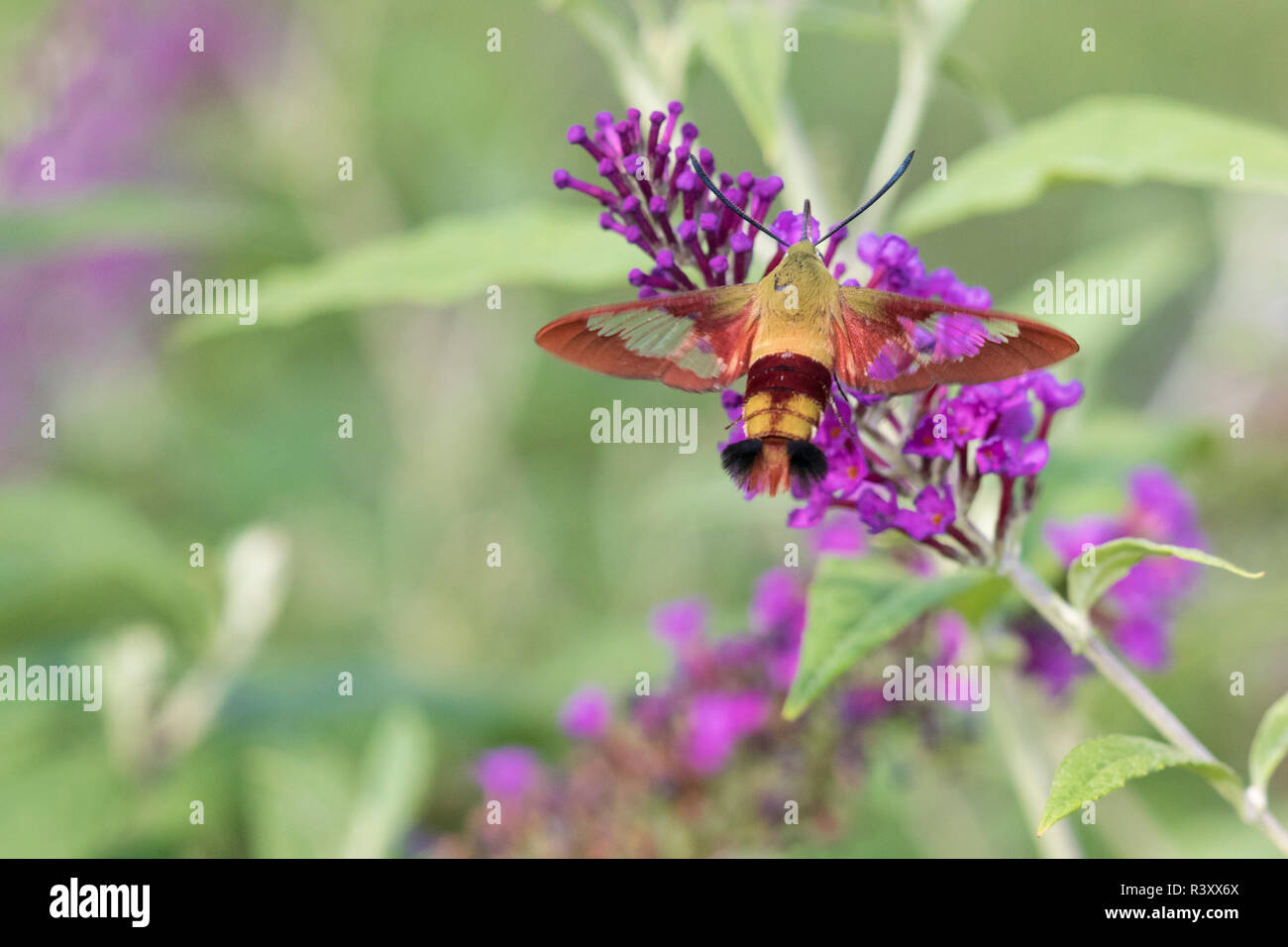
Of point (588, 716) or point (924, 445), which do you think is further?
point (588, 716)

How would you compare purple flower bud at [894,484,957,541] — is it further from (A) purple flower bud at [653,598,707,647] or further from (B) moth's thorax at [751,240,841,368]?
(A) purple flower bud at [653,598,707,647]

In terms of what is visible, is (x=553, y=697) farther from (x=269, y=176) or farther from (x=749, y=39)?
(x=269, y=176)
